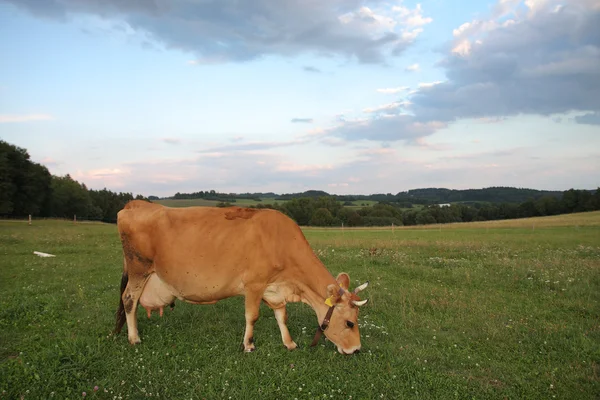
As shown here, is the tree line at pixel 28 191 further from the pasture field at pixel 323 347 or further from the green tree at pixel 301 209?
the pasture field at pixel 323 347

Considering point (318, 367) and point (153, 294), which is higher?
point (153, 294)

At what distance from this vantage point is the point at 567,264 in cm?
1617

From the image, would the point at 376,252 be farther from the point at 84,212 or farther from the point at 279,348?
the point at 84,212

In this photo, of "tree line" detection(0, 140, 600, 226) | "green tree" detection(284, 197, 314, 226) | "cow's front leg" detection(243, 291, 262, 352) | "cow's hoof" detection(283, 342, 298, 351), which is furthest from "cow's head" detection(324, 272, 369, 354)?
"green tree" detection(284, 197, 314, 226)

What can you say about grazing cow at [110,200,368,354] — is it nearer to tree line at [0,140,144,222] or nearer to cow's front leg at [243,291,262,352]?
cow's front leg at [243,291,262,352]

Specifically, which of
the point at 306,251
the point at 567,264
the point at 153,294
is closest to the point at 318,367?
the point at 306,251

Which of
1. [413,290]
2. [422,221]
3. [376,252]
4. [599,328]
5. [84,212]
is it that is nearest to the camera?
[599,328]

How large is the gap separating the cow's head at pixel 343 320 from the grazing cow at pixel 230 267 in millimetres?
18

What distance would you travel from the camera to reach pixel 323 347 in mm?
7668

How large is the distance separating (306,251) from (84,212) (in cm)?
9600

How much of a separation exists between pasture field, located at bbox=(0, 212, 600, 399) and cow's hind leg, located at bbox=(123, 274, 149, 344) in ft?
1.16

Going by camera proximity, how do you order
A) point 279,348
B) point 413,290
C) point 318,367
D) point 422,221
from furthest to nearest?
1. point 422,221
2. point 413,290
3. point 279,348
4. point 318,367

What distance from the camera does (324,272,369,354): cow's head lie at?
7.32 meters

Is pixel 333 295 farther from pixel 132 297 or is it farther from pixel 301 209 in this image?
pixel 301 209
